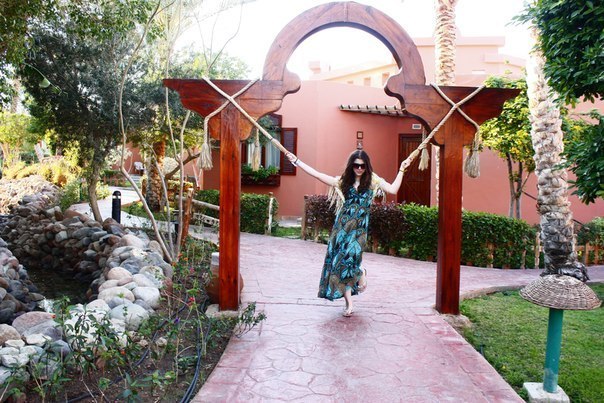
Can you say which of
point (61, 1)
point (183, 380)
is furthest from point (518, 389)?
point (61, 1)

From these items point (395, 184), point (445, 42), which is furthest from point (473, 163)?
point (445, 42)

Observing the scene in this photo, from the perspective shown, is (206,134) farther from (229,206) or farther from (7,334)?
(7,334)

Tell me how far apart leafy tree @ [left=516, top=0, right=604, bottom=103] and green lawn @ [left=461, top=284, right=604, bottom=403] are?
222 centimetres

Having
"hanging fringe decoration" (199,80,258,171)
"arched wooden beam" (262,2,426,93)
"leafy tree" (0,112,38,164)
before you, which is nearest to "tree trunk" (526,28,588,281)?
"arched wooden beam" (262,2,426,93)

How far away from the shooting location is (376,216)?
992 centimetres

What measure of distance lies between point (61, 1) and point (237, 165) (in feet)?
16.1

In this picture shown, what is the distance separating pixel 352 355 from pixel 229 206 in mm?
1948

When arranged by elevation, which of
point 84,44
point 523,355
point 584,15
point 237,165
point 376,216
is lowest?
point 523,355

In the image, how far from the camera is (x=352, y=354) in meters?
4.20

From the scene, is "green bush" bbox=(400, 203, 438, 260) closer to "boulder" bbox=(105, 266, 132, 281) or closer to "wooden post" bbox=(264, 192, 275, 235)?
"wooden post" bbox=(264, 192, 275, 235)

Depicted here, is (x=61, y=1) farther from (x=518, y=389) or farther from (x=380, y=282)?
(x=518, y=389)

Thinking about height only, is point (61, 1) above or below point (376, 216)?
above

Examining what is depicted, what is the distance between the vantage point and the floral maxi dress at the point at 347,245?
5148 millimetres

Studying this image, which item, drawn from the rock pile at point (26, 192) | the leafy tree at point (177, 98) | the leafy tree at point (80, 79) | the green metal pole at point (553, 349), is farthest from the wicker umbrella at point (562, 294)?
the rock pile at point (26, 192)
